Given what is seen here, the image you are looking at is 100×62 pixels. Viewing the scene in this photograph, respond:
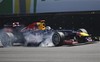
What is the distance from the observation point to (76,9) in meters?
21.8

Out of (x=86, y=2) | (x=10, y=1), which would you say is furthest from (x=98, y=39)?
(x=10, y=1)

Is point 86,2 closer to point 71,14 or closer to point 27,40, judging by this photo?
point 71,14

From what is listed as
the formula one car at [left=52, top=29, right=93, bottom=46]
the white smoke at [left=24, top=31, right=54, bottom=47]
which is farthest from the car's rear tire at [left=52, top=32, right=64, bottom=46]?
the white smoke at [left=24, top=31, right=54, bottom=47]

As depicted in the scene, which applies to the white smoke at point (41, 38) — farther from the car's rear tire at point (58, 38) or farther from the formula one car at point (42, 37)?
the car's rear tire at point (58, 38)

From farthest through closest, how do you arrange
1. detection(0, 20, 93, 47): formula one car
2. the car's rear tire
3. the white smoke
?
1. the white smoke
2. detection(0, 20, 93, 47): formula one car
3. the car's rear tire

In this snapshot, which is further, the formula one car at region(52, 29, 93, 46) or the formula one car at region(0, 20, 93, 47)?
the formula one car at region(0, 20, 93, 47)

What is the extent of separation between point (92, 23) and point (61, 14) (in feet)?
7.37

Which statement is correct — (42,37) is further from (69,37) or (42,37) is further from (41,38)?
(69,37)

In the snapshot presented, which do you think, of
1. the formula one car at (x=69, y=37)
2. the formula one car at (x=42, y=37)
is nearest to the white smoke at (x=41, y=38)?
the formula one car at (x=42, y=37)

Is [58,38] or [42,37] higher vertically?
[58,38]

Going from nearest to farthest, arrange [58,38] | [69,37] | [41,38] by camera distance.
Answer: [58,38], [69,37], [41,38]

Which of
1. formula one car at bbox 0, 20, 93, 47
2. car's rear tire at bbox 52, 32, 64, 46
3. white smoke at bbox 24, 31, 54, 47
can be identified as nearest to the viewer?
car's rear tire at bbox 52, 32, 64, 46

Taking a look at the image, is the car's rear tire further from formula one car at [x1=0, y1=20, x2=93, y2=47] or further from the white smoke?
the white smoke

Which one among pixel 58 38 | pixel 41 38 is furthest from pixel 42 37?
pixel 58 38
